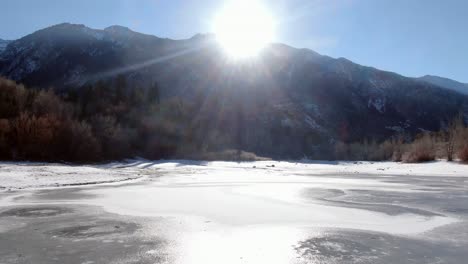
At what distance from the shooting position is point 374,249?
6.77 metres

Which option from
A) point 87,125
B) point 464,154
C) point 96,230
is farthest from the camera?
point 87,125

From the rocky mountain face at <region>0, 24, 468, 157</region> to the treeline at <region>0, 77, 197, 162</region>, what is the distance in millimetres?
47897

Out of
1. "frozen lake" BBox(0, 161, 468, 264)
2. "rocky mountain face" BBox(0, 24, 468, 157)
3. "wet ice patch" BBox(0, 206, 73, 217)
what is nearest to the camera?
"frozen lake" BBox(0, 161, 468, 264)

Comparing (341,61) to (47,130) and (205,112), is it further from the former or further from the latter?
(47,130)

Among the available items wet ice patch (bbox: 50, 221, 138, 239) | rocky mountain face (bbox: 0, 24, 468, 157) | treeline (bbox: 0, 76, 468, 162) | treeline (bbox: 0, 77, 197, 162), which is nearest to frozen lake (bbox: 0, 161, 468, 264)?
wet ice patch (bbox: 50, 221, 138, 239)

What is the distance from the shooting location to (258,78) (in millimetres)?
147875

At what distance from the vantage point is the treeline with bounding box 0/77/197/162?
132 feet

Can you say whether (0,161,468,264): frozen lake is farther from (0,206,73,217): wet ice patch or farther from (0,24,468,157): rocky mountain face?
(0,24,468,157): rocky mountain face

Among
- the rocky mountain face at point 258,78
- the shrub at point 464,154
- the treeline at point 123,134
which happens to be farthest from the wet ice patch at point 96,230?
the rocky mountain face at point 258,78

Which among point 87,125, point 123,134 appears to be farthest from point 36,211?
point 123,134

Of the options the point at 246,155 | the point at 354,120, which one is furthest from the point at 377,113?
the point at 246,155

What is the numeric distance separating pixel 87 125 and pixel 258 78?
10534 cm

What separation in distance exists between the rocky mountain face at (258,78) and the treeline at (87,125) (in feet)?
157

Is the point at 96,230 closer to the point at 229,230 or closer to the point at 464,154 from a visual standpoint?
the point at 229,230
